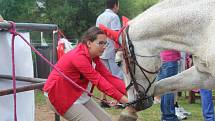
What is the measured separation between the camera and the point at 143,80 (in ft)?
13.7

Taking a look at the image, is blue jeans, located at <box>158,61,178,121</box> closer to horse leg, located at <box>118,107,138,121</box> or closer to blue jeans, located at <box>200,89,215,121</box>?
blue jeans, located at <box>200,89,215,121</box>

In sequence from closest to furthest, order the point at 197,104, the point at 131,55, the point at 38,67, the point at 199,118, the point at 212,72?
1. the point at 212,72
2. the point at 131,55
3. the point at 199,118
4. the point at 197,104
5. the point at 38,67

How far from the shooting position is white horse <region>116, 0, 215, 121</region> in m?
3.77

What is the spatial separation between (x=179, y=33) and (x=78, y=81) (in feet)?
3.68

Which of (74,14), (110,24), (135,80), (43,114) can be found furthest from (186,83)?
(74,14)

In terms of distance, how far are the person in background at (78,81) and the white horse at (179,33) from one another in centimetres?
40

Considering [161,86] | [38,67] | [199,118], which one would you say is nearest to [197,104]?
[199,118]

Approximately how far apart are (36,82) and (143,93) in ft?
3.41

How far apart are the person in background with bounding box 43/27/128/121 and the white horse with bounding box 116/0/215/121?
399 mm

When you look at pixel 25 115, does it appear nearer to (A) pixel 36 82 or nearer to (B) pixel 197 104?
(A) pixel 36 82

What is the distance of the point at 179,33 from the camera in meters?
3.92

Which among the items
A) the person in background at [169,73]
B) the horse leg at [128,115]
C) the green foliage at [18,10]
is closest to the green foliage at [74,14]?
the green foliage at [18,10]

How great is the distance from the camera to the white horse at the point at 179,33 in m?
3.77

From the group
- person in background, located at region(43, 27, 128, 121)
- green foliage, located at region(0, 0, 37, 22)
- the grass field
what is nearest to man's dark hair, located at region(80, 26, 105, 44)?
person in background, located at region(43, 27, 128, 121)
